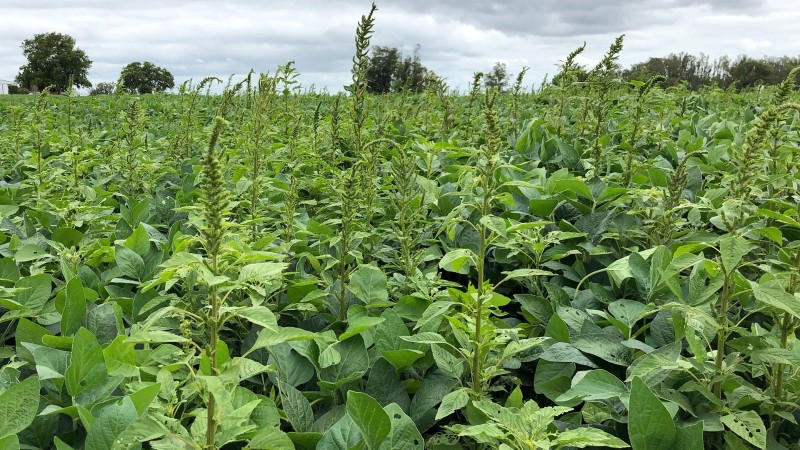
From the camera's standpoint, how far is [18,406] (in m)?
1.69

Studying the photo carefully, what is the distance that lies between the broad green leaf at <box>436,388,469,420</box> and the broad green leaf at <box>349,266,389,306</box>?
2.35 ft

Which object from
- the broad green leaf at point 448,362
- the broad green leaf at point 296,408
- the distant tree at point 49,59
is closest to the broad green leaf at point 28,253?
the broad green leaf at point 296,408

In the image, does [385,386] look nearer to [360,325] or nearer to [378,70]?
[360,325]

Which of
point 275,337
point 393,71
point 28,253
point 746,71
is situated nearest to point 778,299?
point 275,337

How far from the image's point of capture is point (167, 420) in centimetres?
160

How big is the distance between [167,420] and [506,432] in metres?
0.95

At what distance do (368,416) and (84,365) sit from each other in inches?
36.0

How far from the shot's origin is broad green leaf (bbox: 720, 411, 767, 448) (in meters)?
1.71

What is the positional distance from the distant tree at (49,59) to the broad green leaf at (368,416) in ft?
219

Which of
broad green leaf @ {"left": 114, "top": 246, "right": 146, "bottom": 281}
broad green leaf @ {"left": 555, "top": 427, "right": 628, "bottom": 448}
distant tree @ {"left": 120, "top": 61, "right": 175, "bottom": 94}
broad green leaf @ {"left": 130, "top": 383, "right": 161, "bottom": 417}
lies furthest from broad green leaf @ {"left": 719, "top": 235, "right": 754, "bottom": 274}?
distant tree @ {"left": 120, "top": 61, "right": 175, "bottom": 94}

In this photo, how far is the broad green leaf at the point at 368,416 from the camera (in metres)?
1.69

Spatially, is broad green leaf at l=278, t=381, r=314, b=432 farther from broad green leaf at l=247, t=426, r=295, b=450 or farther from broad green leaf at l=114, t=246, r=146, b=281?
broad green leaf at l=114, t=246, r=146, b=281

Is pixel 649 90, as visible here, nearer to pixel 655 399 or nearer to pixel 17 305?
pixel 655 399

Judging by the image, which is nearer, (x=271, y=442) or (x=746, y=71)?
(x=271, y=442)
